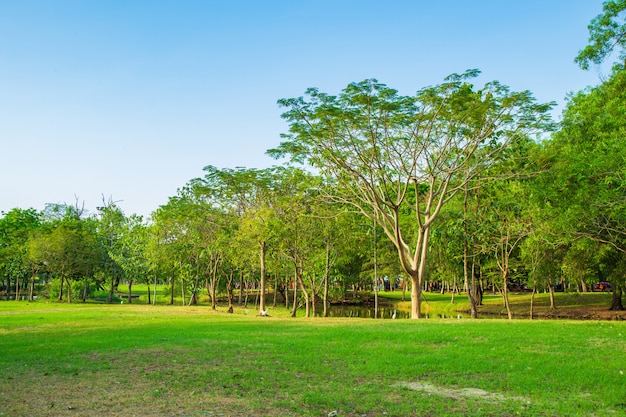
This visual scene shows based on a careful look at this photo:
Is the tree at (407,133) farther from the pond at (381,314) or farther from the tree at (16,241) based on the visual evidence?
the tree at (16,241)

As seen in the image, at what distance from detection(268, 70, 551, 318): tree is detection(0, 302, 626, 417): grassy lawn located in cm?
951

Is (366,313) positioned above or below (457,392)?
below

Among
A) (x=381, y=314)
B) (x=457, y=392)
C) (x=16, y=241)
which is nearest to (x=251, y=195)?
(x=381, y=314)

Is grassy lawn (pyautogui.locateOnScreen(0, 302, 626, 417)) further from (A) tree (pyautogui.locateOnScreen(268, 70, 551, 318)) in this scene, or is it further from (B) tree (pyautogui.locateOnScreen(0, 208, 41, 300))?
(B) tree (pyautogui.locateOnScreen(0, 208, 41, 300))

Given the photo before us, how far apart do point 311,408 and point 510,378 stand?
12.6 ft

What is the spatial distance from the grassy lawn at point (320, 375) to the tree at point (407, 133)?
9513 millimetres

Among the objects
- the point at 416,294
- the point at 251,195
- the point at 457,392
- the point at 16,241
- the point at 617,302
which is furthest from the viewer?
the point at 16,241

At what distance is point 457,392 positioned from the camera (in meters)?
8.16

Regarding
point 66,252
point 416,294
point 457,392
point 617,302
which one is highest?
point 66,252

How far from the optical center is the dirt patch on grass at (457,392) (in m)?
7.74

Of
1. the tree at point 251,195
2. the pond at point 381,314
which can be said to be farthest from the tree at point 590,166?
the pond at point 381,314

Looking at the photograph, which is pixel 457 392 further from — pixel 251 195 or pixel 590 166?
pixel 251 195

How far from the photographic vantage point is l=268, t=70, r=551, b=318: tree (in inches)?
834

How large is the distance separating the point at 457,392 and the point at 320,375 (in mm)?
2465
